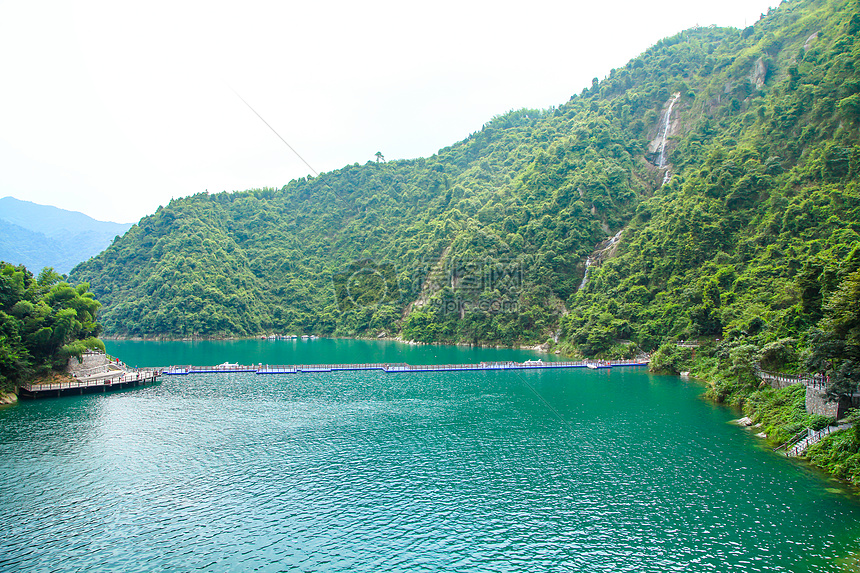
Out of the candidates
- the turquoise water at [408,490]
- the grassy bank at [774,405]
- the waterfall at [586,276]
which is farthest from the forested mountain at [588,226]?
the turquoise water at [408,490]

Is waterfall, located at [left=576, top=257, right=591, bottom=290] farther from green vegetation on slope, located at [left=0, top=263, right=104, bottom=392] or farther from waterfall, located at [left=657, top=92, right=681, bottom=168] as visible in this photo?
green vegetation on slope, located at [left=0, top=263, right=104, bottom=392]

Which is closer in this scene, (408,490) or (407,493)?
(407,493)

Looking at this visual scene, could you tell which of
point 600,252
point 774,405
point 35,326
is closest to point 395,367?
point 35,326

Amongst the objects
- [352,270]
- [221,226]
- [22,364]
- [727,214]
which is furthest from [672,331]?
[221,226]

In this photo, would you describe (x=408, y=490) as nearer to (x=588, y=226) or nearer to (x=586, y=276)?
(x=586, y=276)

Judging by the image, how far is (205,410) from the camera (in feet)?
152

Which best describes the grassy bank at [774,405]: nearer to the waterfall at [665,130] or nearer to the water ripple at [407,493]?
the water ripple at [407,493]

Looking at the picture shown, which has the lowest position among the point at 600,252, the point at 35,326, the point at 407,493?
the point at 407,493

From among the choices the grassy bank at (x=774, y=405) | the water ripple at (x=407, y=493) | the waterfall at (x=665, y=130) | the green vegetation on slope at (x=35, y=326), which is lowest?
the water ripple at (x=407, y=493)

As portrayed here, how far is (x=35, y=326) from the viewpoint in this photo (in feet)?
162

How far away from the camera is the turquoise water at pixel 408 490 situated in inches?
810

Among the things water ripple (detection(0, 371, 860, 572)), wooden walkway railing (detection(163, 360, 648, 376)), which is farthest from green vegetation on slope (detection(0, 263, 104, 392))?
wooden walkway railing (detection(163, 360, 648, 376))

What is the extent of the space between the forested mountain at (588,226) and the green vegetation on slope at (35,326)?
6409cm

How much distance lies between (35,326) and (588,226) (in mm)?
93717
